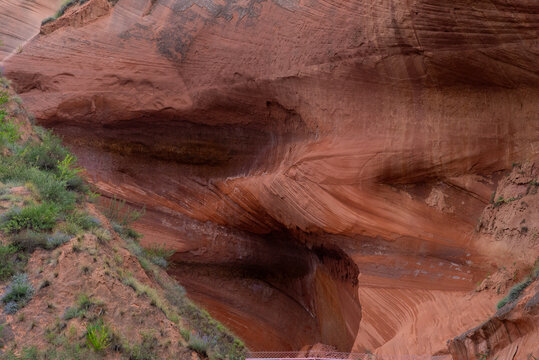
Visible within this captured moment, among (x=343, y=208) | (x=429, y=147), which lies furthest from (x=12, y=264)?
(x=429, y=147)

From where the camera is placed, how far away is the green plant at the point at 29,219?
23.3 ft

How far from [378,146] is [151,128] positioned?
6.04 metres

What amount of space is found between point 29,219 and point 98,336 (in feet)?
7.74

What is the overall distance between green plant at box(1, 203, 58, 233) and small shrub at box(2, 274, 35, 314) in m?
0.96

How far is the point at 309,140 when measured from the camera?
10789mm

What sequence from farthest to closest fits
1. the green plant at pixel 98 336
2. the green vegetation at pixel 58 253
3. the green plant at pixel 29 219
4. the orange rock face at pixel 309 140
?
the orange rock face at pixel 309 140 → the green plant at pixel 29 219 → the green vegetation at pixel 58 253 → the green plant at pixel 98 336

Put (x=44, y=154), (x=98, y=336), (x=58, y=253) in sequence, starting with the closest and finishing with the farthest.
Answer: (x=98, y=336)
(x=58, y=253)
(x=44, y=154)

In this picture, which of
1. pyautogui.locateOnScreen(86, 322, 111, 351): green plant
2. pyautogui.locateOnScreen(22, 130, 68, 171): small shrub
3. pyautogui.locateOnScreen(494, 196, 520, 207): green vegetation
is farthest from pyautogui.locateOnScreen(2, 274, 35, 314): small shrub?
pyautogui.locateOnScreen(494, 196, 520, 207): green vegetation

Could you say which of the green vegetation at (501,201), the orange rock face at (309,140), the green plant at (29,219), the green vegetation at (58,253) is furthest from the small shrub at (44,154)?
the green vegetation at (501,201)

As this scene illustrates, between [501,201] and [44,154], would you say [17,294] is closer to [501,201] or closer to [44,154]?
[44,154]

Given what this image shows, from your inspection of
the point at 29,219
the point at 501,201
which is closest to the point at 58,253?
the point at 29,219

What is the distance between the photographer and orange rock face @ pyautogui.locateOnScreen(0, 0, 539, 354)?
352 inches

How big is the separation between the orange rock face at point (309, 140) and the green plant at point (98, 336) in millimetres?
4886

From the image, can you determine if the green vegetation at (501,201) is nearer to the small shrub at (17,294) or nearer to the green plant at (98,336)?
the green plant at (98,336)
